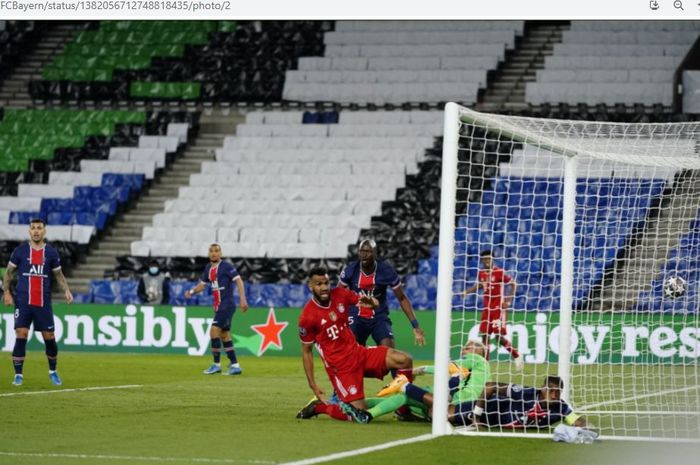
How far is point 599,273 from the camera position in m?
21.5

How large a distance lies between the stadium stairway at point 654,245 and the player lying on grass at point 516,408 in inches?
221

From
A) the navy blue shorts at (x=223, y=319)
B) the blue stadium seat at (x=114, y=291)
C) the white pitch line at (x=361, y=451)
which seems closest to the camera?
the white pitch line at (x=361, y=451)

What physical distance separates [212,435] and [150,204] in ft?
69.8

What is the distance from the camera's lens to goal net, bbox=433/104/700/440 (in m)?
11.7

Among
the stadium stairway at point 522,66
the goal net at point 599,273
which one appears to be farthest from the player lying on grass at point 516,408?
the stadium stairway at point 522,66

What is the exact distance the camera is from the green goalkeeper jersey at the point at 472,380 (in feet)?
37.7

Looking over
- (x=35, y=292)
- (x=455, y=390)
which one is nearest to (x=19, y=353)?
(x=35, y=292)

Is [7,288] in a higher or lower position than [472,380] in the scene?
higher

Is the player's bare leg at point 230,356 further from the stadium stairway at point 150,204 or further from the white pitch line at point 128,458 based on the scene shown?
the white pitch line at point 128,458

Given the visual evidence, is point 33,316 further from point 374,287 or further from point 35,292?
Result: point 374,287

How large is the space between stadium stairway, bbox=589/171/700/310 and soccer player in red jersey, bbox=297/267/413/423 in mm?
5513

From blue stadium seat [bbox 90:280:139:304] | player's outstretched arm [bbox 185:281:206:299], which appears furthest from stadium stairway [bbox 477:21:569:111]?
player's outstretched arm [bbox 185:281:206:299]

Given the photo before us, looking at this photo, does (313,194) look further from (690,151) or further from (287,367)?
(690,151)

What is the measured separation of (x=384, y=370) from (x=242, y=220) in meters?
17.7
